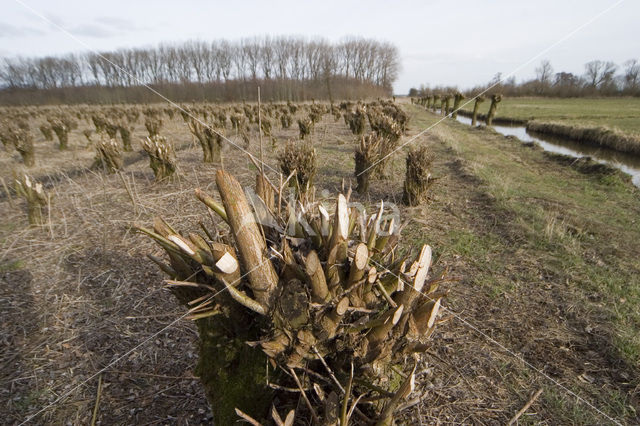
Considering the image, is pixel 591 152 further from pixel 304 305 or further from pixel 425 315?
pixel 304 305

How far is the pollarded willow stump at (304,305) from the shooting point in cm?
130

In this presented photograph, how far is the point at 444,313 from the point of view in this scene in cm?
308

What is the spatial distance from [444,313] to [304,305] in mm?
2382

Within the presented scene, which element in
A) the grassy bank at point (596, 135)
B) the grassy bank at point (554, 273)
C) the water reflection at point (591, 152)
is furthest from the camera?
the grassy bank at point (596, 135)

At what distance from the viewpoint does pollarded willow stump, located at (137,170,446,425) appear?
1.30 metres

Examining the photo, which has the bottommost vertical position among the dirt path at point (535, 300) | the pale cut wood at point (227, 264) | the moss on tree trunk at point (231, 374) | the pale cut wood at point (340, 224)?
the dirt path at point (535, 300)

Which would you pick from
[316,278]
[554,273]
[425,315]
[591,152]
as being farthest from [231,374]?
[591,152]

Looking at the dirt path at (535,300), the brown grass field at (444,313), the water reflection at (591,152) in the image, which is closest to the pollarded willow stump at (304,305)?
the brown grass field at (444,313)

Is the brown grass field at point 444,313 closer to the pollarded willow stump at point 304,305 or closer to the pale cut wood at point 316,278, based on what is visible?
the pollarded willow stump at point 304,305

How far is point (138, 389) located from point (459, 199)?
20.6 feet

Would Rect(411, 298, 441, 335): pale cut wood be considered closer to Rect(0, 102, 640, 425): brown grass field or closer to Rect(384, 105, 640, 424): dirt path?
Rect(0, 102, 640, 425): brown grass field

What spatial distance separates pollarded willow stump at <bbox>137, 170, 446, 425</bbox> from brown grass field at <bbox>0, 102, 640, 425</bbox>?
721 millimetres

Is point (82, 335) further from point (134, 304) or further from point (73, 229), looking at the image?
point (73, 229)

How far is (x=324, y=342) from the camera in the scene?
1.40 metres
